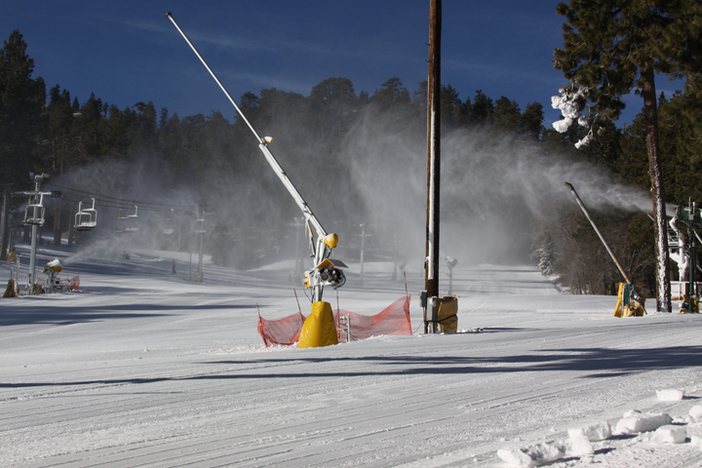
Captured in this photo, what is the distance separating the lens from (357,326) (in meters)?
11.8

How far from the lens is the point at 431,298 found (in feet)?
35.5

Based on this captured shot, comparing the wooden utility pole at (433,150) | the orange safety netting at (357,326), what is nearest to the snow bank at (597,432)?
the orange safety netting at (357,326)

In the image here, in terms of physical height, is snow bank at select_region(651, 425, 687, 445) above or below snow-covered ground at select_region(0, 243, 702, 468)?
above

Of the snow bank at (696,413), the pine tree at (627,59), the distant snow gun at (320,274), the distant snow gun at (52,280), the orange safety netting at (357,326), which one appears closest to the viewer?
the snow bank at (696,413)

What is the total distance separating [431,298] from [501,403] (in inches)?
252

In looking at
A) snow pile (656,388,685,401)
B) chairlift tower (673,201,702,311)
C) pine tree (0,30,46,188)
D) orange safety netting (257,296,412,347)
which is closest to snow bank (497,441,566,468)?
snow pile (656,388,685,401)

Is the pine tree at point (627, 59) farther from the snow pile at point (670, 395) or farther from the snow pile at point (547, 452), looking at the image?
the snow pile at point (547, 452)

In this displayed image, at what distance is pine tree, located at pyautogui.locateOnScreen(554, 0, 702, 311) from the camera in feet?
56.4

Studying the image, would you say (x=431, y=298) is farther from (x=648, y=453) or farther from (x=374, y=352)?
(x=648, y=453)

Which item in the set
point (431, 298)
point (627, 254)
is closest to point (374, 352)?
point (431, 298)

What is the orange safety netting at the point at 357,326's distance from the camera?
11125 mm

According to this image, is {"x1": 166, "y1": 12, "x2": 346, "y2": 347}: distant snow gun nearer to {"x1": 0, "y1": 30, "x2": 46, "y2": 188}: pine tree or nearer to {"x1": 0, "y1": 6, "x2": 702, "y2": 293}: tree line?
{"x1": 0, "y1": 6, "x2": 702, "y2": 293}: tree line

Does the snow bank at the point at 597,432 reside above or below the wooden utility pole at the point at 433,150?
below

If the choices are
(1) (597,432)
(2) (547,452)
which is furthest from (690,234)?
(2) (547,452)
